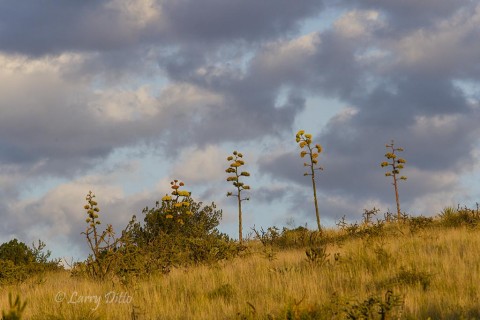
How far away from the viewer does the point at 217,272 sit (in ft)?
40.5

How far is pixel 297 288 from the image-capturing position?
9797mm

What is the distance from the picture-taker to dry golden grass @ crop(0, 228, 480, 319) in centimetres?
834

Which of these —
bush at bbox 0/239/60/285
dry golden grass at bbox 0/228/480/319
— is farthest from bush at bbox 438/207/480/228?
bush at bbox 0/239/60/285

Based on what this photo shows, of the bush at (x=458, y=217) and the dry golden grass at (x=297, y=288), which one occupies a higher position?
the bush at (x=458, y=217)

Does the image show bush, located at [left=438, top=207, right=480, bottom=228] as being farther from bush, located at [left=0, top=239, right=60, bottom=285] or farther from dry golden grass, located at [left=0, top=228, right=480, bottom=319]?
bush, located at [left=0, top=239, right=60, bottom=285]

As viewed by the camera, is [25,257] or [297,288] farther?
[25,257]

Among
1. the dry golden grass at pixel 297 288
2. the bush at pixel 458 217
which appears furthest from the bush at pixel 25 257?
the bush at pixel 458 217

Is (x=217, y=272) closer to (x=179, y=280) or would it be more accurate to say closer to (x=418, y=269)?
(x=179, y=280)

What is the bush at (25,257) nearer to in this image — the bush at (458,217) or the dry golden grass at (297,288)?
the dry golden grass at (297,288)

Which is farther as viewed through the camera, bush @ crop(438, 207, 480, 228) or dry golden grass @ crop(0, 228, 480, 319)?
bush @ crop(438, 207, 480, 228)

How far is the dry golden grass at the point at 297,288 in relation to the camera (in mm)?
8336

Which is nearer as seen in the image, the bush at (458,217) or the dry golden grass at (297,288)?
the dry golden grass at (297,288)

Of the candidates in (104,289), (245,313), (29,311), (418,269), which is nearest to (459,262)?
(418,269)

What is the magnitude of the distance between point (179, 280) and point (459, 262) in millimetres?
5594
